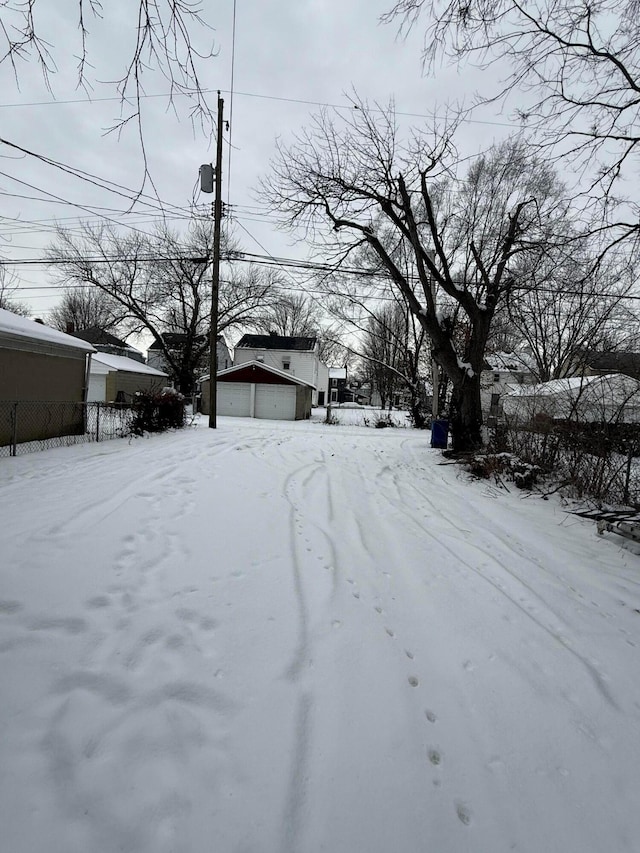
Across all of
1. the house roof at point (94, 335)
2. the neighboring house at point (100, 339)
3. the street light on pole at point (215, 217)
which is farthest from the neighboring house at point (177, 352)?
the street light on pole at point (215, 217)

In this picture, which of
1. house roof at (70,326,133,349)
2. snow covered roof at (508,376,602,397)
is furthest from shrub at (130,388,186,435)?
house roof at (70,326,133,349)

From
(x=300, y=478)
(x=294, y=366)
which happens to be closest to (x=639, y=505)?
(x=300, y=478)

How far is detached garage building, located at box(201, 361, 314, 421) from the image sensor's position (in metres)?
24.2

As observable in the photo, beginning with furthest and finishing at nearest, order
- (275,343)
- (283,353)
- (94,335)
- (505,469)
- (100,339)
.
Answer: (275,343) → (283,353) → (100,339) → (94,335) → (505,469)

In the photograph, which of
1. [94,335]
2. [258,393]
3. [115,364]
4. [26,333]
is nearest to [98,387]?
[115,364]

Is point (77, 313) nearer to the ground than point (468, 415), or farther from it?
farther from it

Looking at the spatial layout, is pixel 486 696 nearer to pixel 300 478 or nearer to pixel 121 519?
pixel 121 519

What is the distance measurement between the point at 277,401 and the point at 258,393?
1.29m

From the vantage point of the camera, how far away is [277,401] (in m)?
24.3

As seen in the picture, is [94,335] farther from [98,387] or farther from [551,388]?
[551,388]

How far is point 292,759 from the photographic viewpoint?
1588 millimetres

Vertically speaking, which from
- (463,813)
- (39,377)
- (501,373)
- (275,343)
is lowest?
(463,813)

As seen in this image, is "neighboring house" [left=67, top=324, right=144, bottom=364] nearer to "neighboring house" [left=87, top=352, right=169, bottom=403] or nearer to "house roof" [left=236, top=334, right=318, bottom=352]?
"neighboring house" [left=87, top=352, right=169, bottom=403]

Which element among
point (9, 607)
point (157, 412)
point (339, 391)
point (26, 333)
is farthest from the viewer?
point (339, 391)
